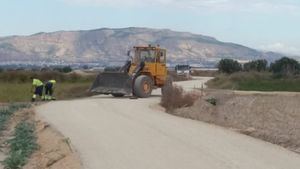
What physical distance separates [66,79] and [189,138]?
51.6 meters

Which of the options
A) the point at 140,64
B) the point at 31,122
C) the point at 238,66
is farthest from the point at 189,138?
the point at 238,66

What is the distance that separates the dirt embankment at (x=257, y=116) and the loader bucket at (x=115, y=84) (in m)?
5.13

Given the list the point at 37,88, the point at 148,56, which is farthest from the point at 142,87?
the point at 37,88

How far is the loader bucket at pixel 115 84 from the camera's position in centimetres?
3625

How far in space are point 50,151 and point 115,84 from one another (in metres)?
19.5

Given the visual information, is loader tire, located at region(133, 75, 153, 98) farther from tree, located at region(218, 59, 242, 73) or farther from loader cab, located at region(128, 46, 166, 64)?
tree, located at region(218, 59, 242, 73)

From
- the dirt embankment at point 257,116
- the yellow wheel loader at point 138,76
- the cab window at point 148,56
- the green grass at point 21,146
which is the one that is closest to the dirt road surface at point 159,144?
the dirt embankment at point 257,116

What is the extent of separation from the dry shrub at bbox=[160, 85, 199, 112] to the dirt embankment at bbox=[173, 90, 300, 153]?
21.6 inches

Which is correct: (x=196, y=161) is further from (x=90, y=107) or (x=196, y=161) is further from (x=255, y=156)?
(x=90, y=107)

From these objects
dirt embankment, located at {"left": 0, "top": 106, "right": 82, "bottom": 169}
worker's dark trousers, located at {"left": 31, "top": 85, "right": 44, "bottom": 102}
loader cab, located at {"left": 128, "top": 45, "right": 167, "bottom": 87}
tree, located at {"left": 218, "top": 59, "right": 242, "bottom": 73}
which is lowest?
tree, located at {"left": 218, "top": 59, "right": 242, "bottom": 73}

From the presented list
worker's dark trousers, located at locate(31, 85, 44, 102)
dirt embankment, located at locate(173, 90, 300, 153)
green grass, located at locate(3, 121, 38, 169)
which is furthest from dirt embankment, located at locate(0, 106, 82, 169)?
worker's dark trousers, located at locate(31, 85, 44, 102)

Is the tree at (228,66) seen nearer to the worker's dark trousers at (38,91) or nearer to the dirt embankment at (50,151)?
the worker's dark trousers at (38,91)

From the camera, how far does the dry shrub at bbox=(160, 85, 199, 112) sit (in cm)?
3043

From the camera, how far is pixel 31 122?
25375 millimetres
